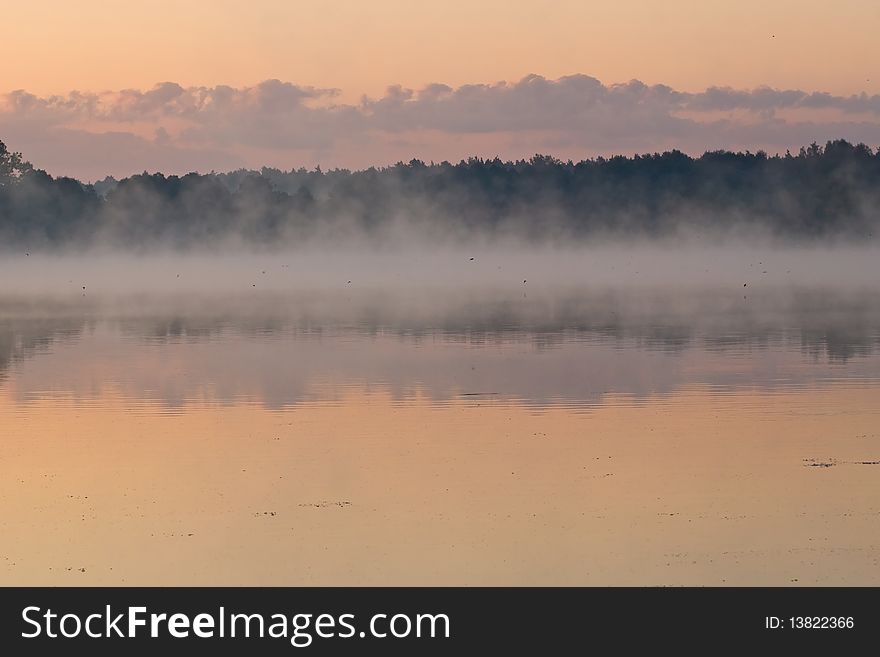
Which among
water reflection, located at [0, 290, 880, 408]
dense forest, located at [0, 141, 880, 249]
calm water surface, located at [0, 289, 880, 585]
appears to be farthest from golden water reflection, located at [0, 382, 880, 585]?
dense forest, located at [0, 141, 880, 249]

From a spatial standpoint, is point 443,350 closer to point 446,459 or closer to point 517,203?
point 446,459

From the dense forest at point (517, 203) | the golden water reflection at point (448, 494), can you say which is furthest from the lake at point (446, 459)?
the dense forest at point (517, 203)

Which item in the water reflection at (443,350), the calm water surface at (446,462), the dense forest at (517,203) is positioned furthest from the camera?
the dense forest at (517,203)

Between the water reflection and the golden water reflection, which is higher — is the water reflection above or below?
above

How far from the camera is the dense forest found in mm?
170000

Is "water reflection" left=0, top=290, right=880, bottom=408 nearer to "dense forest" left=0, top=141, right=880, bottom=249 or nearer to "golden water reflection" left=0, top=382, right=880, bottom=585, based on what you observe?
"golden water reflection" left=0, top=382, right=880, bottom=585

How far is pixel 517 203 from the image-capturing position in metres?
188

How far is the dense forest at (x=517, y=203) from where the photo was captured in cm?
17000

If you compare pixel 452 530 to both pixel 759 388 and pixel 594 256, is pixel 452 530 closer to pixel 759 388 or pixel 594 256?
pixel 759 388

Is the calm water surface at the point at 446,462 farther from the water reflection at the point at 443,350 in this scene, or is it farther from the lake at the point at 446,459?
the water reflection at the point at 443,350

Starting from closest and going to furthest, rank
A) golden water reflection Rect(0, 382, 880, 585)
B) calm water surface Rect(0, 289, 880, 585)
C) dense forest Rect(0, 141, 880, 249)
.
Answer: golden water reflection Rect(0, 382, 880, 585), calm water surface Rect(0, 289, 880, 585), dense forest Rect(0, 141, 880, 249)

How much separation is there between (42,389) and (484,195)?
166m
